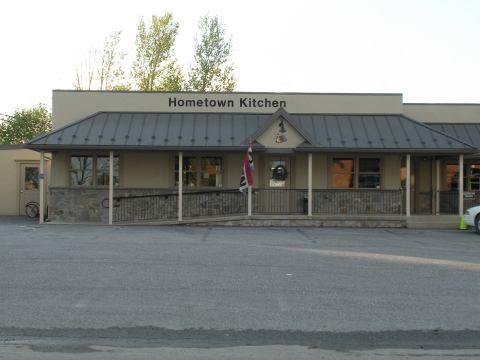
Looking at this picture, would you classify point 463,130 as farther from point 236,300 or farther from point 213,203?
point 236,300

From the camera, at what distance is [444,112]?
24.1 metres

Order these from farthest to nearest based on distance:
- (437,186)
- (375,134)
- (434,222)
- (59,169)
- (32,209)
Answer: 1. (32,209)
2. (437,186)
3. (59,169)
4. (375,134)
5. (434,222)

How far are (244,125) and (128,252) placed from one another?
10.7 meters

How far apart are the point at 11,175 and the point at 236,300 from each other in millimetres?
21816

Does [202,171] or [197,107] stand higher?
[197,107]

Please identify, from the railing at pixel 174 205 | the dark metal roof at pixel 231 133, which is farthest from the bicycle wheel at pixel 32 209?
the dark metal roof at pixel 231 133

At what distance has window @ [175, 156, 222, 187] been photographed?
2253cm

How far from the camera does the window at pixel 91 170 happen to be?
22.3m

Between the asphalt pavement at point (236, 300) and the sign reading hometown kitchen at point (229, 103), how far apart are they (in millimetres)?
10002

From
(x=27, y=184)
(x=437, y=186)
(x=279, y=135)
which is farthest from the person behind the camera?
(x=27, y=184)

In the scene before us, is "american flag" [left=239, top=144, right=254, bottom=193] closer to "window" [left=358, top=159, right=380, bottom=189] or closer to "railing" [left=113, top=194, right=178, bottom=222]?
"railing" [left=113, top=194, right=178, bottom=222]

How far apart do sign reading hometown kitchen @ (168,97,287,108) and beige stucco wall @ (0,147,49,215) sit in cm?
807

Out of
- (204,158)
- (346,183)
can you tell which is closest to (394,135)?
(346,183)

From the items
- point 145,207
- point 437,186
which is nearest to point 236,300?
point 145,207
